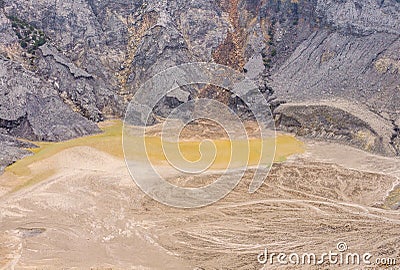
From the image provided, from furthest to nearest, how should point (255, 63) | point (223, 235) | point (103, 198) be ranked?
point (255, 63)
point (103, 198)
point (223, 235)

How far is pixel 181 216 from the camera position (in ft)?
67.2

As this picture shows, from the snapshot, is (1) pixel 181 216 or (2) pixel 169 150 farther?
(2) pixel 169 150

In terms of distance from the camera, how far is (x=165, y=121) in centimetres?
3544

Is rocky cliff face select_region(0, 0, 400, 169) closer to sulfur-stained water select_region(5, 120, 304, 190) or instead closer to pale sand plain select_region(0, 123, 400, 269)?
sulfur-stained water select_region(5, 120, 304, 190)

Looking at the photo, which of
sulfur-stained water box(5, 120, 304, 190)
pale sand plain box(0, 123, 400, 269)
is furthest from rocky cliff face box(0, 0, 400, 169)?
pale sand plain box(0, 123, 400, 269)

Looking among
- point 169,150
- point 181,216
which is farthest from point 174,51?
point 181,216

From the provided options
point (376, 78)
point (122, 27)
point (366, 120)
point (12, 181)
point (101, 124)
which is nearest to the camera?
point (12, 181)

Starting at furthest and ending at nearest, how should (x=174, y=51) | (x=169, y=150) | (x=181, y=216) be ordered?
(x=174, y=51) → (x=169, y=150) → (x=181, y=216)

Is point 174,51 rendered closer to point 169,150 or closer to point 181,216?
point 169,150

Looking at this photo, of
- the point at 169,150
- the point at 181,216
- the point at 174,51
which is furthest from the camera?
the point at 174,51

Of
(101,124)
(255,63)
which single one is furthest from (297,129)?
(101,124)

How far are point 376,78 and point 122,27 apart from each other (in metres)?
22.1

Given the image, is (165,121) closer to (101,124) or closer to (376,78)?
(101,124)

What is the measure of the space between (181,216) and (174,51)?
2214 centimetres
